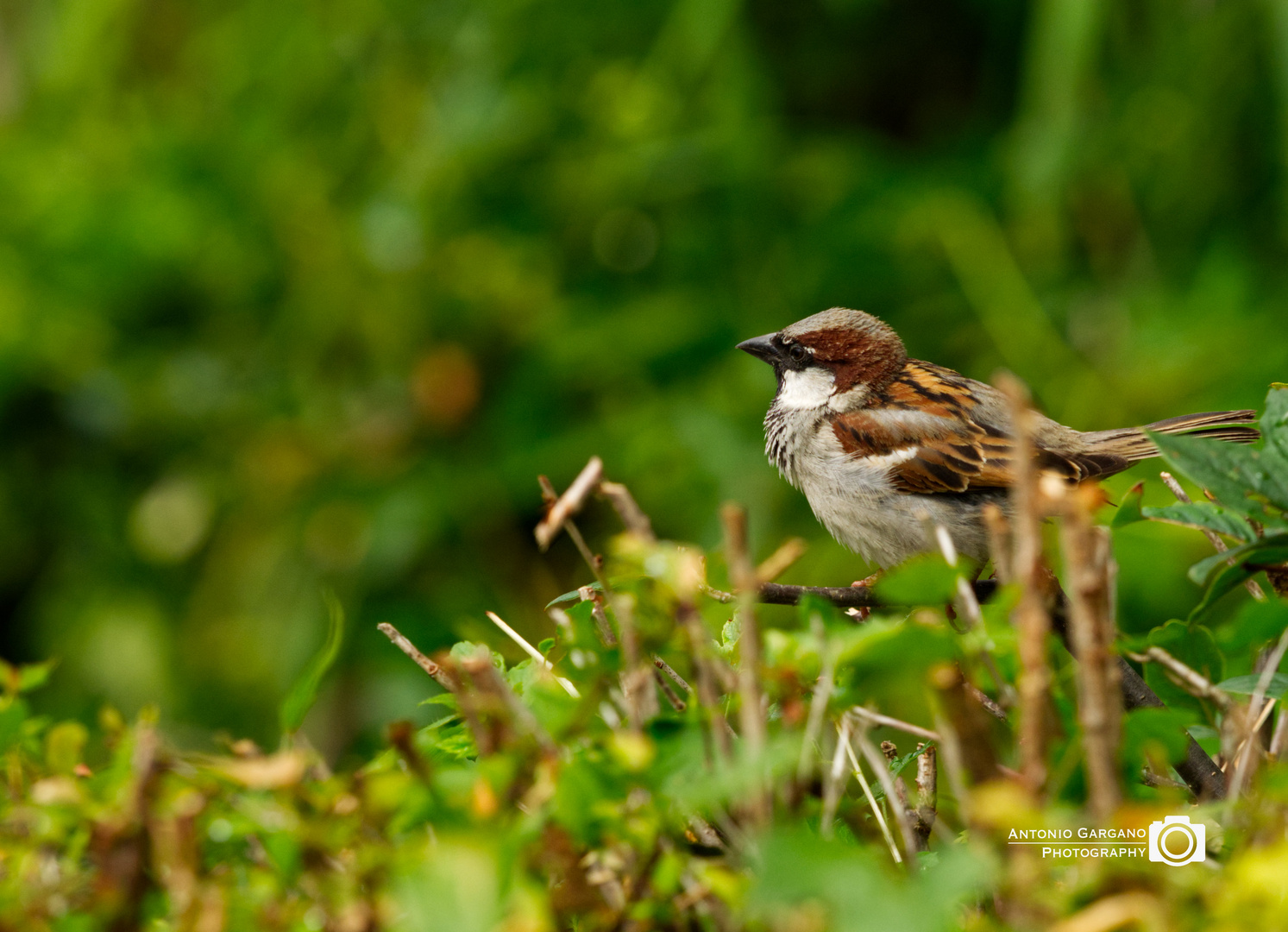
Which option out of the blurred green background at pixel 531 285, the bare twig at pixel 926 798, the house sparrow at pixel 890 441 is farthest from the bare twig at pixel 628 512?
the blurred green background at pixel 531 285

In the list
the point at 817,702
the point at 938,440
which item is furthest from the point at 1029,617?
the point at 938,440

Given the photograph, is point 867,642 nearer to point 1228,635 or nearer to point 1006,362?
point 1228,635

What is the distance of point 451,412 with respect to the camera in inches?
135

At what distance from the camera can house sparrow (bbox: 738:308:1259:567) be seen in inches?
81.3

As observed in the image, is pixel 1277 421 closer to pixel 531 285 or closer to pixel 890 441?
pixel 890 441

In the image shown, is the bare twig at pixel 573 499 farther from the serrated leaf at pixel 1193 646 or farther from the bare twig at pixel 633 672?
the serrated leaf at pixel 1193 646

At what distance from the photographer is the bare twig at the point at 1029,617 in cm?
71

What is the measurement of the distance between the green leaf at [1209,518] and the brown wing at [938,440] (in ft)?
3.37

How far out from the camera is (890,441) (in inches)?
84.5

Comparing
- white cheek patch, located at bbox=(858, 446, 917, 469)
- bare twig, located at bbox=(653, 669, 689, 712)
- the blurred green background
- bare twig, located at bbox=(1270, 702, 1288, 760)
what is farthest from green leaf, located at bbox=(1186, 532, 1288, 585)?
the blurred green background

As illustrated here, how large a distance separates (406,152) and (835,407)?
1841mm

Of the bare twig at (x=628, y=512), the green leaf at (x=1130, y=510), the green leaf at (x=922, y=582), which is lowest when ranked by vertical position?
the green leaf at (x=1130, y=510)

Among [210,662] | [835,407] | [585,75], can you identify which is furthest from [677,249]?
[210,662]

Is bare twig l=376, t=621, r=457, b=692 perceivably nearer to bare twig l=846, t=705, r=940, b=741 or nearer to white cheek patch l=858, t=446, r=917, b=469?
bare twig l=846, t=705, r=940, b=741
